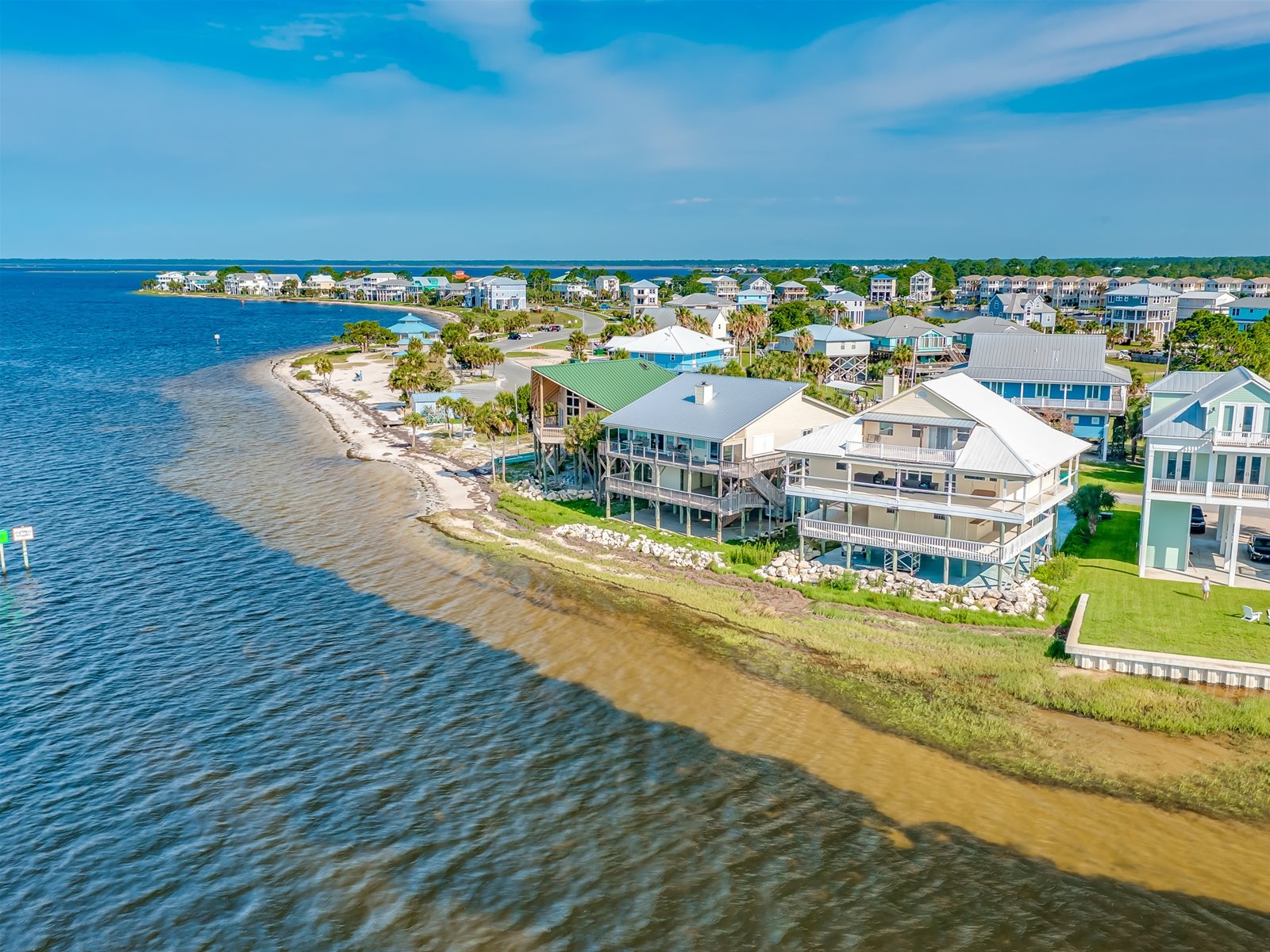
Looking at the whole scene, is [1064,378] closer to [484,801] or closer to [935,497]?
[935,497]

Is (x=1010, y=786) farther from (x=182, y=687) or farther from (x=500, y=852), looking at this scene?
(x=182, y=687)

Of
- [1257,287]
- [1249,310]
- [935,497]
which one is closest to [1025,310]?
[1249,310]

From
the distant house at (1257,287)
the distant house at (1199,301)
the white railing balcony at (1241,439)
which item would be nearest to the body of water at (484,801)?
the white railing balcony at (1241,439)

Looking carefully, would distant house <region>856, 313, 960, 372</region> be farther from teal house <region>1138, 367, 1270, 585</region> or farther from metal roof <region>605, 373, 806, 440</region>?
teal house <region>1138, 367, 1270, 585</region>

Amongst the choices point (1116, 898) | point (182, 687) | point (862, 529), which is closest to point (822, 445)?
point (862, 529)

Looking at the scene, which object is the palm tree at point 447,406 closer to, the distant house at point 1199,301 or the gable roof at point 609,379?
the gable roof at point 609,379

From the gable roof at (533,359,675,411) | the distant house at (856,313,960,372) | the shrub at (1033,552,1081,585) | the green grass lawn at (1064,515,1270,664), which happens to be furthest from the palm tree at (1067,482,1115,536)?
the distant house at (856,313,960,372)
